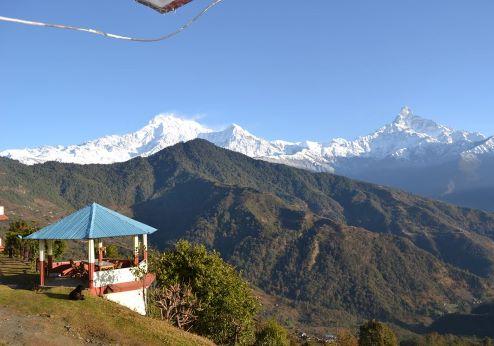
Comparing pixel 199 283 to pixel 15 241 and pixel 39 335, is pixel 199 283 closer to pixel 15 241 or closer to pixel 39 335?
pixel 39 335

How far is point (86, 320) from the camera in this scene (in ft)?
91.2

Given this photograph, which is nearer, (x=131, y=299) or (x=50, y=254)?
(x=131, y=299)

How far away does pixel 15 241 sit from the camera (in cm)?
9369

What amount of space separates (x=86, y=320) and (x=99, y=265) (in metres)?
8.00

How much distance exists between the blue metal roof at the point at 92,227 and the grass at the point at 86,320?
13.5 ft

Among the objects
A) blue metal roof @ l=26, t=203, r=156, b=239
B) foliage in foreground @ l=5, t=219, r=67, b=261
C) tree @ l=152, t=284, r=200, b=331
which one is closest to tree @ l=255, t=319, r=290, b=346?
foliage in foreground @ l=5, t=219, r=67, b=261

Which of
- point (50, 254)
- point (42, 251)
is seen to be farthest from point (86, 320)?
point (50, 254)

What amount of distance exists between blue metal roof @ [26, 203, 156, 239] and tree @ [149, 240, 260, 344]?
8.37 metres

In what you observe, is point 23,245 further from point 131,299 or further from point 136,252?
point 131,299

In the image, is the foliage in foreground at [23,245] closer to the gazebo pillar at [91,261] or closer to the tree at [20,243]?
the tree at [20,243]

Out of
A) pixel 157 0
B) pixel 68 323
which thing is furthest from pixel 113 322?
pixel 157 0

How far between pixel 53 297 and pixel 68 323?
4152mm

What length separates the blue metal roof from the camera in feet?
110

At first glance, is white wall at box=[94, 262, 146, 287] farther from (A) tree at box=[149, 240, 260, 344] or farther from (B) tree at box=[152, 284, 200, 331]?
(A) tree at box=[149, 240, 260, 344]
